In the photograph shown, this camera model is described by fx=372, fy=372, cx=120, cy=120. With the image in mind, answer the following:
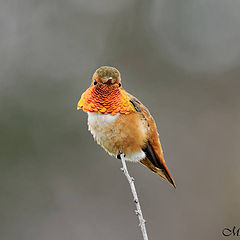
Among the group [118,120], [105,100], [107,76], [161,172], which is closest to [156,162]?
[161,172]

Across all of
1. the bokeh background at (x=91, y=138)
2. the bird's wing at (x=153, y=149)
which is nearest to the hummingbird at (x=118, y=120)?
the bird's wing at (x=153, y=149)

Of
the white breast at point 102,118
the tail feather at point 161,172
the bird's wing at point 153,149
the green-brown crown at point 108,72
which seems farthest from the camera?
the tail feather at point 161,172

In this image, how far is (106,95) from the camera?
8.00ft

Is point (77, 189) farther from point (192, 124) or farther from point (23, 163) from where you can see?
point (192, 124)

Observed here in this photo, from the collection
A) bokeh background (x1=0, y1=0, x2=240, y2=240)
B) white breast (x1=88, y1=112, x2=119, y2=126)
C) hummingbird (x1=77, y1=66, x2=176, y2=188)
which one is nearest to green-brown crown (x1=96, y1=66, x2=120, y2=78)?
hummingbird (x1=77, y1=66, x2=176, y2=188)

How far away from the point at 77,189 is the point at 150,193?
1.11 metres

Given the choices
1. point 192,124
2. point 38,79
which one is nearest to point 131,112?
point 192,124

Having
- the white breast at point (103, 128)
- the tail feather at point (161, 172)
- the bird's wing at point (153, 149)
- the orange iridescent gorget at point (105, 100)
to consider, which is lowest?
the tail feather at point (161, 172)

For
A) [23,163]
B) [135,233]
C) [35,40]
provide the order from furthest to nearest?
1. [35,40]
2. [23,163]
3. [135,233]

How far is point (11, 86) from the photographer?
6.95m

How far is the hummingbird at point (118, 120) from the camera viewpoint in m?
2.44

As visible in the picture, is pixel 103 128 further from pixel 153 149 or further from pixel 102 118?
pixel 153 149

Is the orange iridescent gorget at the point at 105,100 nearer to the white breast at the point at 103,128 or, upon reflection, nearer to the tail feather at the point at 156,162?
the white breast at the point at 103,128

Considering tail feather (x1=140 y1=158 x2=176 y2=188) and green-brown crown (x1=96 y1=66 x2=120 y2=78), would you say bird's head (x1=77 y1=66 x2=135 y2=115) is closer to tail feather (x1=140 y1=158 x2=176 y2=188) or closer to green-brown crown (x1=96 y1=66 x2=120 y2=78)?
green-brown crown (x1=96 y1=66 x2=120 y2=78)
